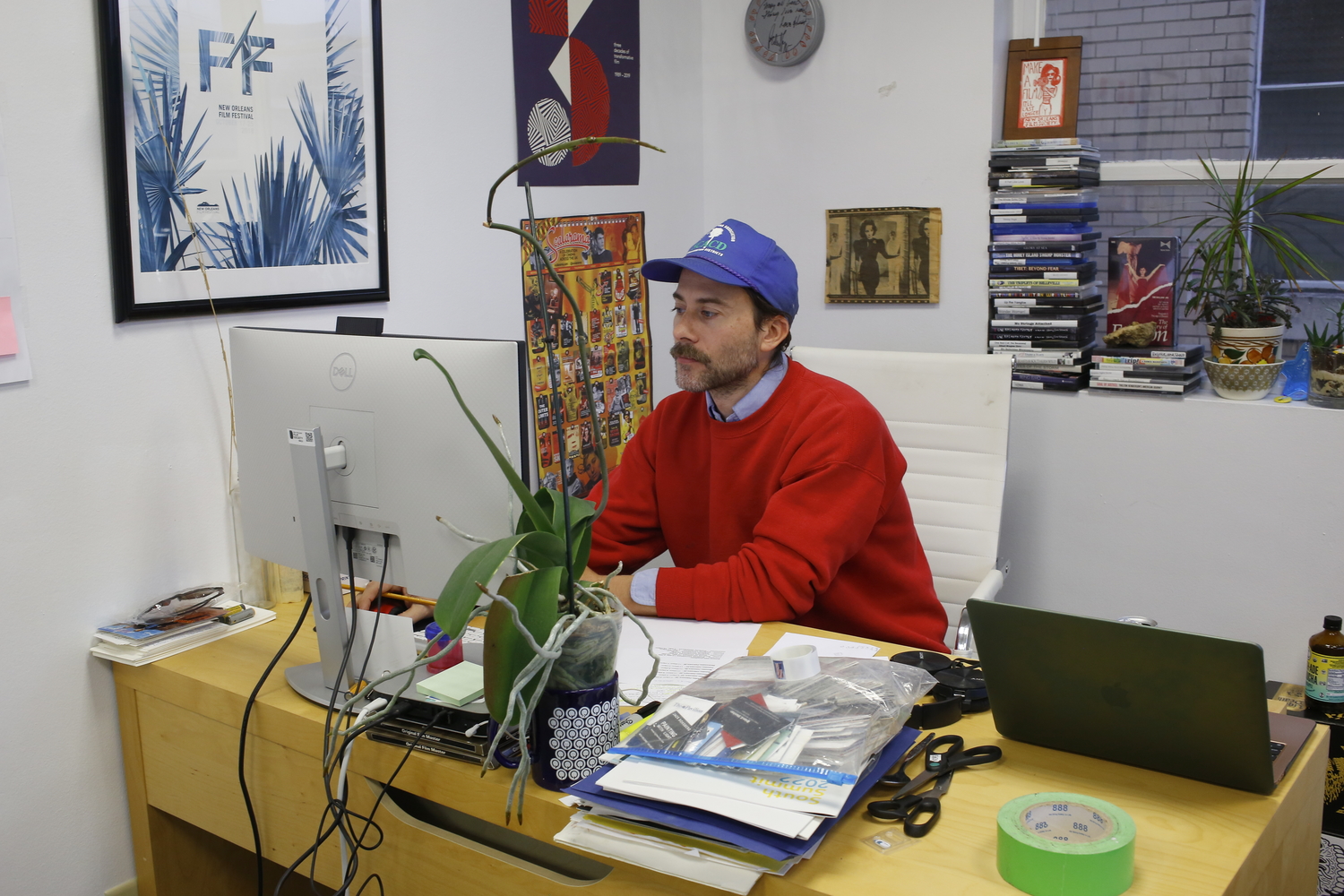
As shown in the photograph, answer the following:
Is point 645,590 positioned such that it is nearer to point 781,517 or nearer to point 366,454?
point 781,517

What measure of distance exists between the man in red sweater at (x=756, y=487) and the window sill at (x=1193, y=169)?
49.9 inches

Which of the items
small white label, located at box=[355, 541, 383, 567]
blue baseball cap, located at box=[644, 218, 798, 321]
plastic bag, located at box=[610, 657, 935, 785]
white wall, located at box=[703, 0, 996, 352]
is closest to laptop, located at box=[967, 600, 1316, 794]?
plastic bag, located at box=[610, 657, 935, 785]

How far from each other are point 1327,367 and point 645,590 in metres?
1.71

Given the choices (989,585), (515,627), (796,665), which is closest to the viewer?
(515,627)

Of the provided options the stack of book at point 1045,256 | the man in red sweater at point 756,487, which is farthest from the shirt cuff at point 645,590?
the stack of book at point 1045,256

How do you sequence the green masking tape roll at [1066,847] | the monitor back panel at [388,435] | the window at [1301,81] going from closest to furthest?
the green masking tape roll at [1066,847]
the monitor back panel at [388,435]
the window at [1301,81]

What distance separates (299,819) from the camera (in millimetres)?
1528

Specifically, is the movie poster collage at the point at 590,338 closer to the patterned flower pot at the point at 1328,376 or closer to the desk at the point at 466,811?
the desk at the point at 466,811

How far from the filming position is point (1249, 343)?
2473mm

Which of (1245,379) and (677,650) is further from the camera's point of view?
(1245,379)

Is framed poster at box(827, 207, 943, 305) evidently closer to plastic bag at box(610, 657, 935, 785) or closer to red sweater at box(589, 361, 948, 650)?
red sweater at box(589, 361, 948, 650)

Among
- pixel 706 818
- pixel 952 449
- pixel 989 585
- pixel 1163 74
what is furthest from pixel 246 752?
pixel 1163 74

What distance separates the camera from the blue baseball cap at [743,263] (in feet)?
6.31

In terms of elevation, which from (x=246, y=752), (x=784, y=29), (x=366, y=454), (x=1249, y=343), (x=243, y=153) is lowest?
(x=246, y=752)
